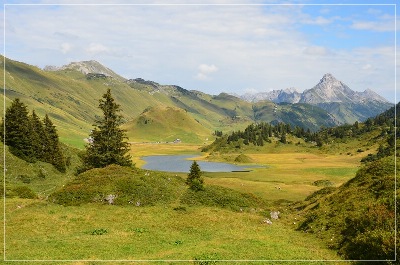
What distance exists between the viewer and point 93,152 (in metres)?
69.2

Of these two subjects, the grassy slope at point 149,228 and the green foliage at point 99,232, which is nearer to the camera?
the grassy slope at point 149,228

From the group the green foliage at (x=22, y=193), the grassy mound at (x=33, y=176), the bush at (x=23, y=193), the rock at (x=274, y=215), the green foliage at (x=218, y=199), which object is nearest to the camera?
the rock at (x=274, y=215)

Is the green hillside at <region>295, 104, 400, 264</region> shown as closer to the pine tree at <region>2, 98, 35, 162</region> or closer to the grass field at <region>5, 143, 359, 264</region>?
the grass field at <region>5, 143, 359, 264</region>

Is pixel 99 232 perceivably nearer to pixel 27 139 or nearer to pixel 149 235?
pixel 149 235

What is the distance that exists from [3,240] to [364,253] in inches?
1151

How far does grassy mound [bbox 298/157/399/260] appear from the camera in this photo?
84.6 ft

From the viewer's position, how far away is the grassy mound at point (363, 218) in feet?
84.6

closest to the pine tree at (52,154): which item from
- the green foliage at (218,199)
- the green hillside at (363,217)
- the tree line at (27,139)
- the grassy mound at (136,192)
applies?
the tree line at (27,139)

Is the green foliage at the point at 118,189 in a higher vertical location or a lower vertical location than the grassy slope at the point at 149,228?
higher

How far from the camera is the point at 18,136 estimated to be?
8075 cm

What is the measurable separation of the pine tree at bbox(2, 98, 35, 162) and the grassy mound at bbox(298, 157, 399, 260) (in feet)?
218

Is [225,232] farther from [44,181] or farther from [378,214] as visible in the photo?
[44,181]

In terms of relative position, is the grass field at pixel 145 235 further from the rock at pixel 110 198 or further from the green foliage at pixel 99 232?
the rock at pixel 110 198

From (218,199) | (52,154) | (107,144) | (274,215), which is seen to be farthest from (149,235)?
(52,154)
